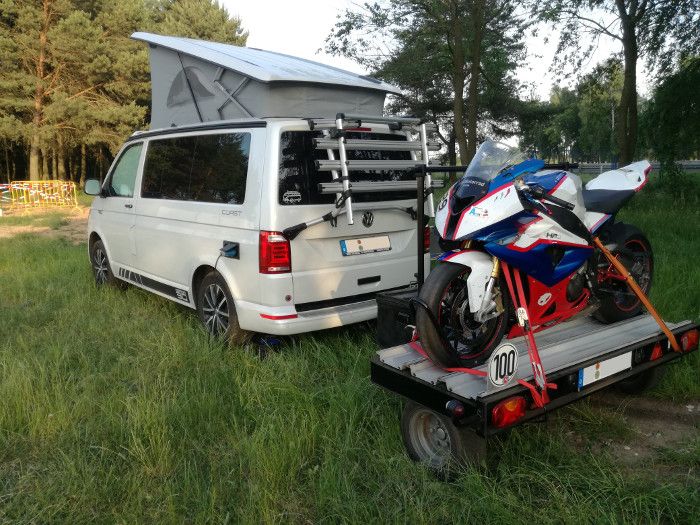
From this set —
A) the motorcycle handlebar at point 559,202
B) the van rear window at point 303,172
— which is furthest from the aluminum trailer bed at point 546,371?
the van rear window at point 303,172

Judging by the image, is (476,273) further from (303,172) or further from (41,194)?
(41,194)

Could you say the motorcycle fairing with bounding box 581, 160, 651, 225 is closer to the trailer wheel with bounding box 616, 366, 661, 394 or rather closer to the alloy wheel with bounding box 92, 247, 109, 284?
the trailer wheel with bounding box 616, 366, 661, 394

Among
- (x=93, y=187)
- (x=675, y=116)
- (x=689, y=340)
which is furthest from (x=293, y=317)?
(x=675, y=116)

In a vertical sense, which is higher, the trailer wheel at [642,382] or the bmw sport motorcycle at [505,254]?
the bmw sport motorcycle at [505,254]

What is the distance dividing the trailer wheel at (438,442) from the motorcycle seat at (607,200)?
1745mm

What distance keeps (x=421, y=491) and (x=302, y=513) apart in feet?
1.87

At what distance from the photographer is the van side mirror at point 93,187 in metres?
6.73

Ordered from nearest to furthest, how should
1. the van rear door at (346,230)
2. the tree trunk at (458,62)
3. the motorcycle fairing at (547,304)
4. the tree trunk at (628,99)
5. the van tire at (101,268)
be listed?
the motorcycle fairing at (547,304), the van rear door at (346,230), the van tire at (101,268), the tree trunk at (628,99), the tree trunk at (458,62)

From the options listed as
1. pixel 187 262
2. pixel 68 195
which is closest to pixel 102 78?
pixel 68 195

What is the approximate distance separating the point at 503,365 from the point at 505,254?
0.70 m

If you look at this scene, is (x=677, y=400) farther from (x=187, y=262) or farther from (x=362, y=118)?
(x=187, y=262)

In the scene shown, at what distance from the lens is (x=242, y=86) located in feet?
16.8

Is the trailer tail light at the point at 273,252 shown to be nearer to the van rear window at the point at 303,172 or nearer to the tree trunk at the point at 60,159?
the van rear window at the point at 303,172

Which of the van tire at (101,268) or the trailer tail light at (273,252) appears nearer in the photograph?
the trailer tail light at (273,252)
